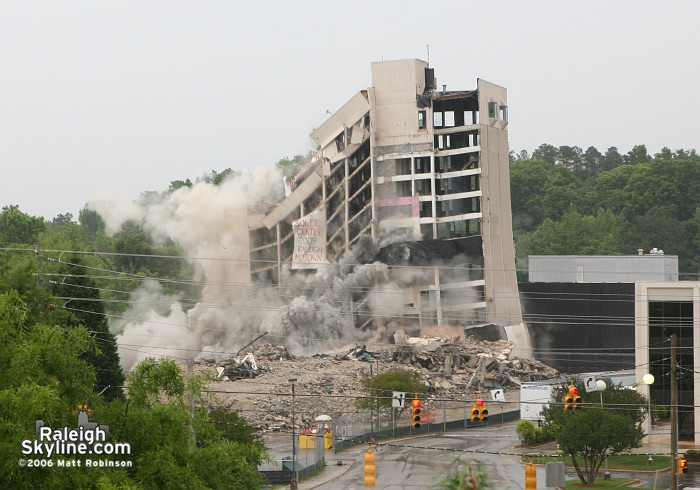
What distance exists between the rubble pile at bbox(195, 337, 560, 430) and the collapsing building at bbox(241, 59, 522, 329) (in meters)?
4.32

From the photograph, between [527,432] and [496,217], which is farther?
[496,217]

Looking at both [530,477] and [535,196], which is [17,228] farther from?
[530,477]

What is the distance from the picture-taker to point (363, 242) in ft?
313

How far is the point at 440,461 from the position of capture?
62.0 metres

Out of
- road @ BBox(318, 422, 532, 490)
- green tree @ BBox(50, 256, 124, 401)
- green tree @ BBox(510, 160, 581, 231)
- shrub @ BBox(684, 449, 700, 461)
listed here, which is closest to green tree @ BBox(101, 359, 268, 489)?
road @ BBox(318, 422, 532, 490)

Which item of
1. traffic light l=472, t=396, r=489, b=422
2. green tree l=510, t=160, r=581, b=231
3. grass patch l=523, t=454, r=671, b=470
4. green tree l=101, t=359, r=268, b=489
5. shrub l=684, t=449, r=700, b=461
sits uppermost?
green tree l=510, t=160, r=581, b=231

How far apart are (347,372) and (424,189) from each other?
65.5 ft

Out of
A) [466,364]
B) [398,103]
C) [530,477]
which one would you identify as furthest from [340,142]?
[530,477]

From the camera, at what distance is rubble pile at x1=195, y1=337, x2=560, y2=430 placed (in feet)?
246

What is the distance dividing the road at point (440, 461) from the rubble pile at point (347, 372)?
297 inches

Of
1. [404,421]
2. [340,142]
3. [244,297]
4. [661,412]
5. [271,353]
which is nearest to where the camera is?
[661,412]

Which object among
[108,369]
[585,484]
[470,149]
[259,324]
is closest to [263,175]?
[259,324]

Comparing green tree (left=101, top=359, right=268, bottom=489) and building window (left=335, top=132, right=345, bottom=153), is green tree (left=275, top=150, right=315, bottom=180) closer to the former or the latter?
building window (left=335, top=132, right=345, bottom=153)

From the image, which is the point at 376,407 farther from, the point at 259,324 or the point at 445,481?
the point at 445,481
